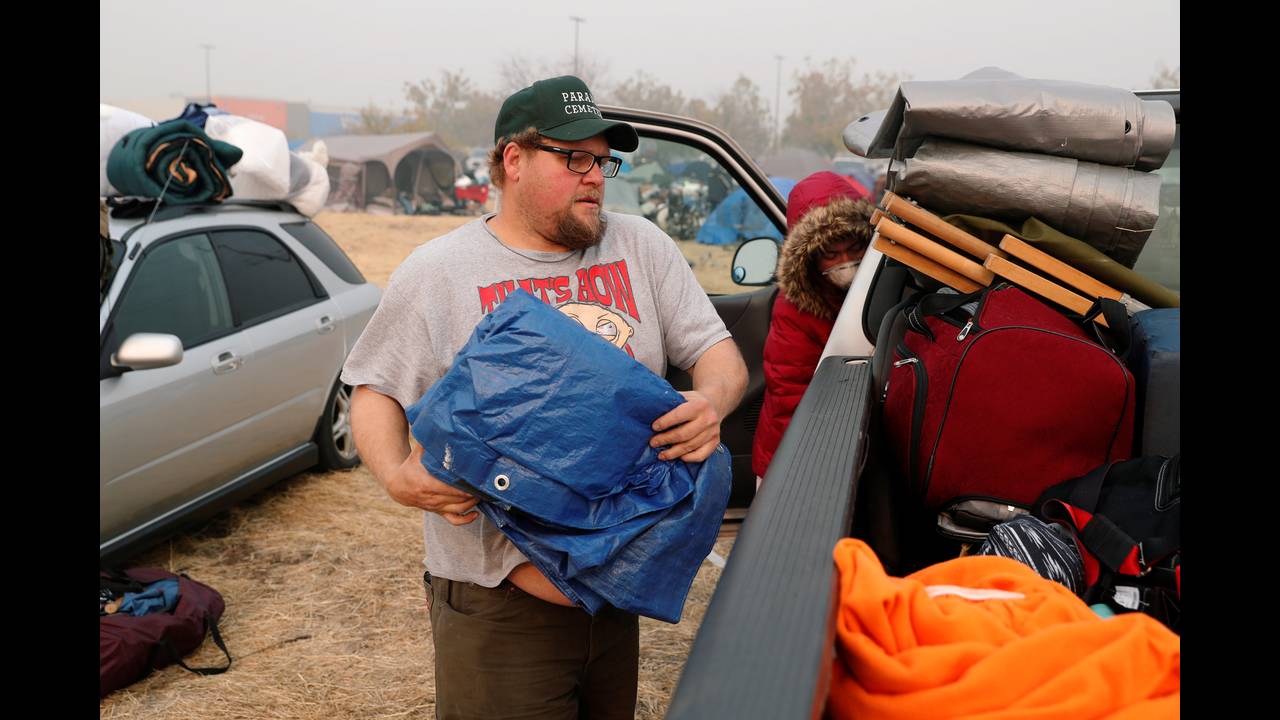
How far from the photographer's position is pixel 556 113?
91.3 inches

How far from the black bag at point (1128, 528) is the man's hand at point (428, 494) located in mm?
1102

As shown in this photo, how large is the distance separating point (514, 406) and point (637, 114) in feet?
8.68

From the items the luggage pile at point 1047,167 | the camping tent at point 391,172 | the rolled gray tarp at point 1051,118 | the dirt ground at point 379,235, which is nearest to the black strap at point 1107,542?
the luggage pile at point 1047,167

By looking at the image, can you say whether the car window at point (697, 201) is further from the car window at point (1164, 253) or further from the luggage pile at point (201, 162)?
the luggage pile at point (201, 162)

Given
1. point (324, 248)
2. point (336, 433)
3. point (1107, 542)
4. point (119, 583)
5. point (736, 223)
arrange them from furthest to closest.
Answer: point (736, 223) → point (336, 433) → point (324, 248) → point (119, 583) → point (1107, 542)

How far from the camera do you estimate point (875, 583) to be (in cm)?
111

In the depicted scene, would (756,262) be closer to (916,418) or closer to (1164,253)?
(1164,253)

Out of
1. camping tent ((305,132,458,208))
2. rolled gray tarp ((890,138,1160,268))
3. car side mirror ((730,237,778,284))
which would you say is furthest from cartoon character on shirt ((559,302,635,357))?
camping tent ((305,132,458,208))

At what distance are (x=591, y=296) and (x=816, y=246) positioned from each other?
1369 millimetres

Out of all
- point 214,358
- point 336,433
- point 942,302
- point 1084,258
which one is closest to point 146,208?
point 214,358
